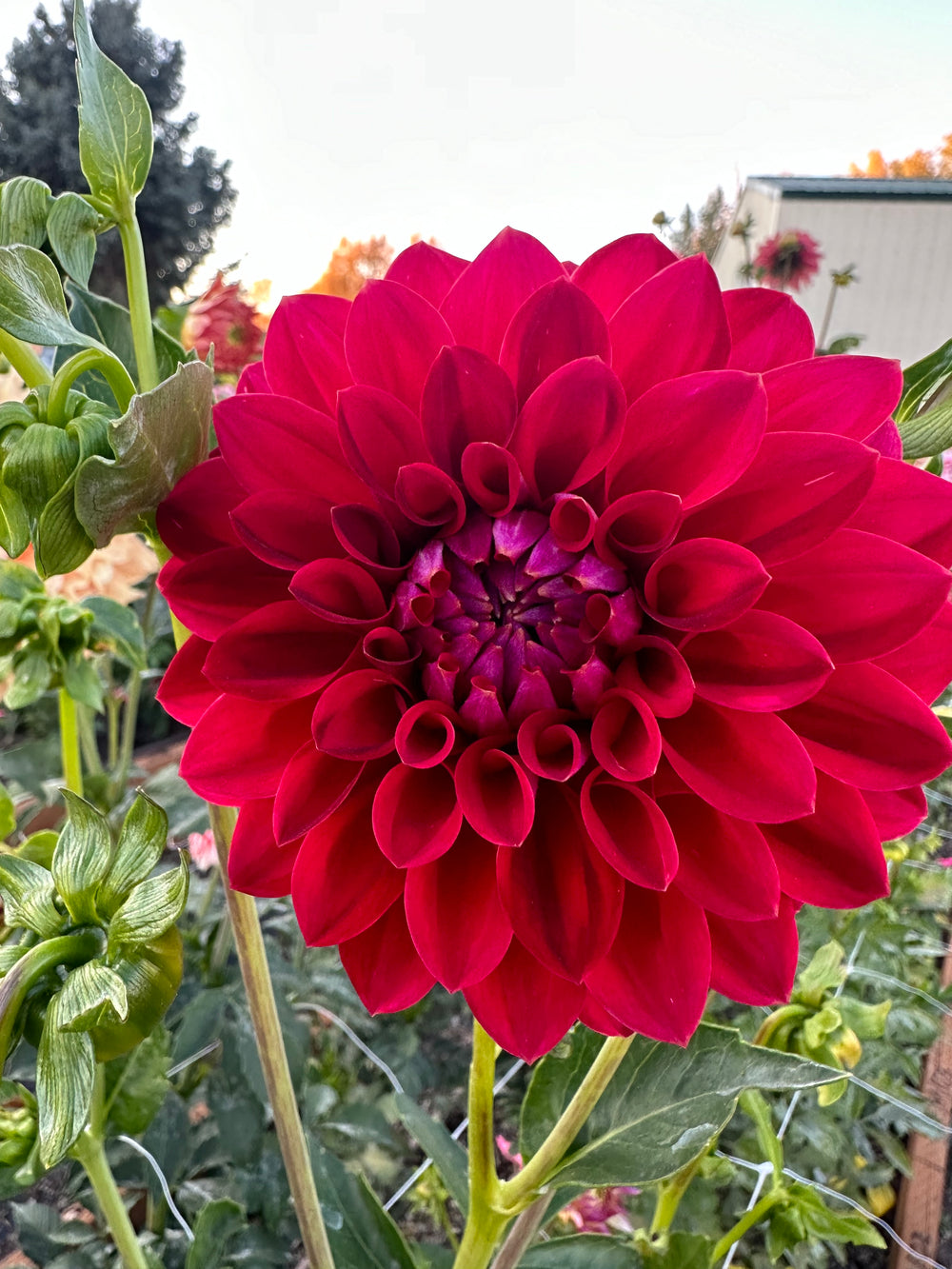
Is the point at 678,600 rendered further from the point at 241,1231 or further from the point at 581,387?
the point at 241,1231

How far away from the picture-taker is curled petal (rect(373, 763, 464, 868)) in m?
0.20

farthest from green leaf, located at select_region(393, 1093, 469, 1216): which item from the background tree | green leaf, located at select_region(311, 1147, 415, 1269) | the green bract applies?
the background tree

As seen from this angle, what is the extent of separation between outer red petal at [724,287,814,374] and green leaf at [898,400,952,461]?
42mm

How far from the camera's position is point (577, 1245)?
0.39 metres

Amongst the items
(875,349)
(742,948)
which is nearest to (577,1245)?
(742,948)

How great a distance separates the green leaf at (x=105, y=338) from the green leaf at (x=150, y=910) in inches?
5.2

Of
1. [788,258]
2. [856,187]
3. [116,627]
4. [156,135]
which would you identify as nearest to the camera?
[116,627]

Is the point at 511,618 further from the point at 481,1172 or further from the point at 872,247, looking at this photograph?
the point at 872,247

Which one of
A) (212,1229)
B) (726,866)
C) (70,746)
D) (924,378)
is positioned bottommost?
(212,1229)

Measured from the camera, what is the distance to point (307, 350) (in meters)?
0.23

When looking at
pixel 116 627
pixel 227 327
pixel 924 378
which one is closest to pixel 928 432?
pixel 924 378

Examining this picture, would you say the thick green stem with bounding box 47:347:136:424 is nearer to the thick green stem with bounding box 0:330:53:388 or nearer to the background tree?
the thick green stem with bounding box 0:330:53:388

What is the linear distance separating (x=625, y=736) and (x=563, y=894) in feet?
0.13

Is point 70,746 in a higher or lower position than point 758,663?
lower
